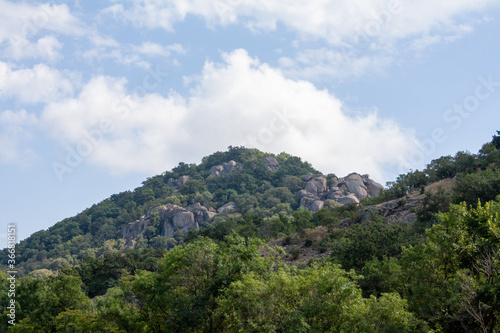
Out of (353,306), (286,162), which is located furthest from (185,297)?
(286,162)

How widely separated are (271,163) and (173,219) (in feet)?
166

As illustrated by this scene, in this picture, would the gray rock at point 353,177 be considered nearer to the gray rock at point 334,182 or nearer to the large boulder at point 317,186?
the gray rock at point 334,182

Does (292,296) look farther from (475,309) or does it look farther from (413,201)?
(413,201)

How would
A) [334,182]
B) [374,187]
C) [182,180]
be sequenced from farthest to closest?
[182,180]
[334,182]
[374,187]

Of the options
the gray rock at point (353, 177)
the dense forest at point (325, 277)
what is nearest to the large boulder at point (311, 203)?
the gray rock at point (353, 177)

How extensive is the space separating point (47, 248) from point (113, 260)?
259 ft

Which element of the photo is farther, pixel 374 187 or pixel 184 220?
pixel 184 220

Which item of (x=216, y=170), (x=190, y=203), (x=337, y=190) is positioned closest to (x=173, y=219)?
(x=190, y=203)

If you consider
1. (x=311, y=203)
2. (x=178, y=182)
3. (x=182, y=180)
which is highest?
(x=182, y=180)

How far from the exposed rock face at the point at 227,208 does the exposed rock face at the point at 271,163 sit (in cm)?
3031

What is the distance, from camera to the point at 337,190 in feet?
389

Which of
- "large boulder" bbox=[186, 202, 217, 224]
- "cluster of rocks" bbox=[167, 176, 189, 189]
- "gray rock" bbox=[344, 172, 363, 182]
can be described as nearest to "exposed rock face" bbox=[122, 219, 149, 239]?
"large boulder" bbox=[186, 202, 217, 224]

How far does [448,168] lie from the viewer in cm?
5438

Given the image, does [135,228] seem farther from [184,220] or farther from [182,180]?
[182,180]
